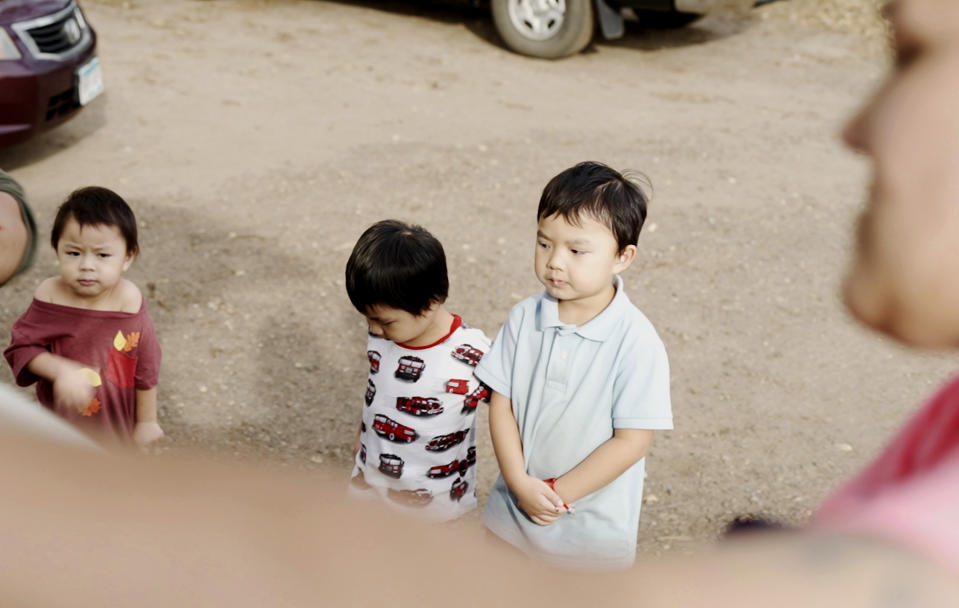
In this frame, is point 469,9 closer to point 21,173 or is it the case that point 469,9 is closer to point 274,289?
point 21,173

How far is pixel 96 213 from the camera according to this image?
296 cm

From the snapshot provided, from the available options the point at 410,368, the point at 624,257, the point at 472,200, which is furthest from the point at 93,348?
the point at 472,200

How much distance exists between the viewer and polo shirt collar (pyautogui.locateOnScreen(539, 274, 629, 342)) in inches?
102

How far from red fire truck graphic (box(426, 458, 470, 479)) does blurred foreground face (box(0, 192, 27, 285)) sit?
1.25 meters

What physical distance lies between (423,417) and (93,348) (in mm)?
988

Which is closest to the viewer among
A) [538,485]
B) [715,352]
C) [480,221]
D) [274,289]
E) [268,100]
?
[538,485]

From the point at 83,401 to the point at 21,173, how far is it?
13.9 ft

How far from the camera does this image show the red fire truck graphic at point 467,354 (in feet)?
9.27

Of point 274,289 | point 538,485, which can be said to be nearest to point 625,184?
point 538,485

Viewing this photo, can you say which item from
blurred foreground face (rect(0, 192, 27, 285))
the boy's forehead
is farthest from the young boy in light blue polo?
blurred foreground face (rect(0, 192, 27, 285))

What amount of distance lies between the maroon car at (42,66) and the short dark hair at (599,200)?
4.72 m

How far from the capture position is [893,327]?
21.7 inches

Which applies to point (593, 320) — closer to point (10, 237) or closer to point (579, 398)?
point (579, 398)

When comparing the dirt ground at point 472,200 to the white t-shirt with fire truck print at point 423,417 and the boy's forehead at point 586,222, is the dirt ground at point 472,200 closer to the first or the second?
the white t-shirt with fire truck print at point 423,417
